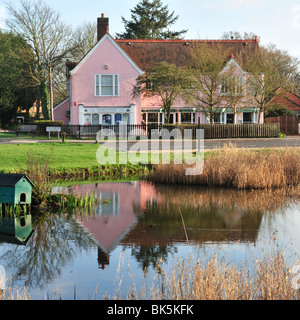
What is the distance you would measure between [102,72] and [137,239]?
32264 millimetres

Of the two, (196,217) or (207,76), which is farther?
(207,76)

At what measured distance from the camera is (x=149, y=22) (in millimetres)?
64250

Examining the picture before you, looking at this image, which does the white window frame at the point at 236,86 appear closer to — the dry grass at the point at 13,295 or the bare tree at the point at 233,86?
the bare tree at the point at 233,86

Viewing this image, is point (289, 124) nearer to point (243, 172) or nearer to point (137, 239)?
point (243, 172)

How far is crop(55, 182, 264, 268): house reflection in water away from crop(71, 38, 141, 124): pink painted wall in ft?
77.0

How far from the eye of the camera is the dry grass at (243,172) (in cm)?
1798

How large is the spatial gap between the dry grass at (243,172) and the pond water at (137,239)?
0.66 m

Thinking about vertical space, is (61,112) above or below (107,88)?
below

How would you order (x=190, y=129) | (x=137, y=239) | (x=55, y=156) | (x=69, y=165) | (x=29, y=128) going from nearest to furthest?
(x=137, y=239)
(x=69, y=165)
(x=55, y=156)
(x=190, y=129)
(x=29, y=128)

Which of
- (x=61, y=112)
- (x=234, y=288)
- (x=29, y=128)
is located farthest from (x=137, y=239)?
(x=61, y=112)

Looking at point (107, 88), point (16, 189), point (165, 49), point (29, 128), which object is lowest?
point (16, 189)

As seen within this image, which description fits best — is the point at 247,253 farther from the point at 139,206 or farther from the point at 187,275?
the point at 139,206

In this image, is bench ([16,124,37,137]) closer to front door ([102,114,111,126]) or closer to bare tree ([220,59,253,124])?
front door ([102,114,111,126])

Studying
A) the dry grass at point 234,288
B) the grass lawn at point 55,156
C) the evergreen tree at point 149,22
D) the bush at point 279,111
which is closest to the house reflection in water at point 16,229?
the dry grass at point 234,288
